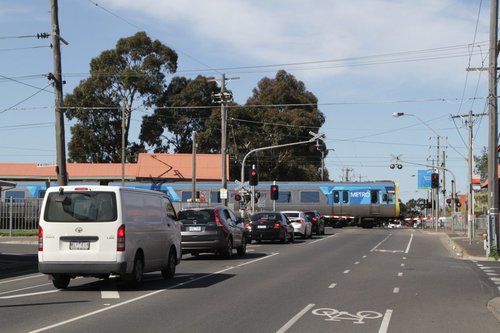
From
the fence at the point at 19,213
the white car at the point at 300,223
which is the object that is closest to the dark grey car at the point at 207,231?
the white car at the point at 300,223

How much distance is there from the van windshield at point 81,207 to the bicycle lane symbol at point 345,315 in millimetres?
4605

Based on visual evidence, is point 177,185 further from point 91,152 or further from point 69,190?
point 69,190

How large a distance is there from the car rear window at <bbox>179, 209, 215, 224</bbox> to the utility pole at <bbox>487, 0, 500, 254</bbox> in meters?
10.2

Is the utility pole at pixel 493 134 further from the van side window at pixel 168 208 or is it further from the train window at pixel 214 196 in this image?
the train window at pixel 214 196

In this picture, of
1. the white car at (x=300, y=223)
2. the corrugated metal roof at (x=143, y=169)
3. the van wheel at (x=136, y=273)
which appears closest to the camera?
the van wheel at (x=136, y=273)

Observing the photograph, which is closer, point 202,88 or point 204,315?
point 204,315

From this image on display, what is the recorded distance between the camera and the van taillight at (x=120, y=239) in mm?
12969

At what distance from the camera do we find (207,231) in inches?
852

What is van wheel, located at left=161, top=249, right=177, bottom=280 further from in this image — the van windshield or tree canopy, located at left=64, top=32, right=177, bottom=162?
tree canopy, located at left=64, top=32, right=177, bottom=162

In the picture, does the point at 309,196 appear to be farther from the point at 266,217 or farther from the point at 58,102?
the point at 58,102

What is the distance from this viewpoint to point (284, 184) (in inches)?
2315

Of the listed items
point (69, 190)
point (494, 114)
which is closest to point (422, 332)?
point (69, 190)

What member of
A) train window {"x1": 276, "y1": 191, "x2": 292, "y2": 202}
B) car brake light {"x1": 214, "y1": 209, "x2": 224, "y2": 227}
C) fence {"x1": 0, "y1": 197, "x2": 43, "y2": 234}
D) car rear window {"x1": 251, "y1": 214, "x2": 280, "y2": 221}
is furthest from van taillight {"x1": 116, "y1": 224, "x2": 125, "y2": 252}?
train window {"x1": 276, "y1": 191, "x2": 292, "y2": 202}

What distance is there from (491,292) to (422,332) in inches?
214
